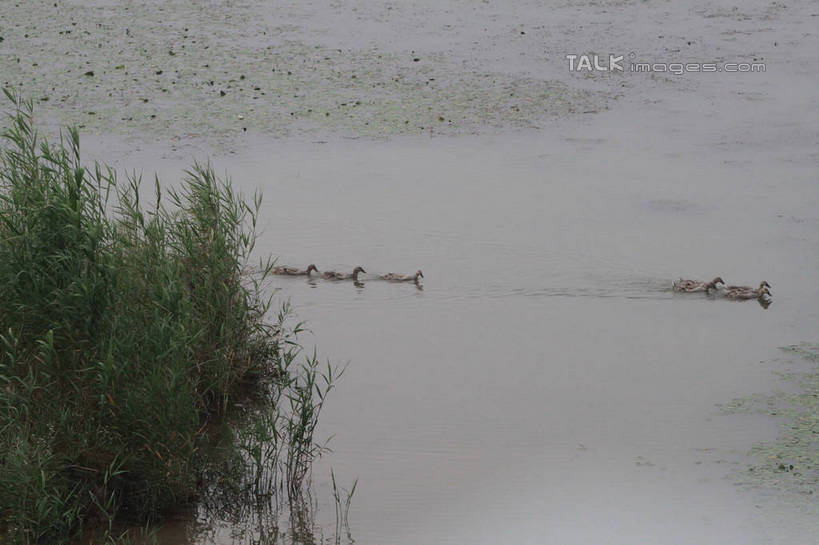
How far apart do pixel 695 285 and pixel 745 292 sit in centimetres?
48

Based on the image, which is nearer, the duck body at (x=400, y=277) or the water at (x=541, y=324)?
the water at (x=541, y=324)

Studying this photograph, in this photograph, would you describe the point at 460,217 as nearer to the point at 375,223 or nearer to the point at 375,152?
the point at 375,223

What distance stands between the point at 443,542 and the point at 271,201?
734 centimetres

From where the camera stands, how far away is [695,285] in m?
11.3

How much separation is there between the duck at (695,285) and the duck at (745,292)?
117 millimetres

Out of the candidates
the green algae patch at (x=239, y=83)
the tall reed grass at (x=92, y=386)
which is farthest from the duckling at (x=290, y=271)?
the green algae patch at (x=239, y=83)

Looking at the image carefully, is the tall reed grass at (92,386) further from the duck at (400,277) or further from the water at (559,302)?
the duck at (400,277)

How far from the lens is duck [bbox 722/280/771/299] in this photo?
439 inches

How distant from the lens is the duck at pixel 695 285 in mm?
11281

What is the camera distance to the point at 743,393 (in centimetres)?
920

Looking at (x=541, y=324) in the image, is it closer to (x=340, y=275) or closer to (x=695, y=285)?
(x=695, y=285)

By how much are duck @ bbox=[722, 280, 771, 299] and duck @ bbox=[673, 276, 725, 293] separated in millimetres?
117

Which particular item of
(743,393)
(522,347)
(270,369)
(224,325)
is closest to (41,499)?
(224,325)

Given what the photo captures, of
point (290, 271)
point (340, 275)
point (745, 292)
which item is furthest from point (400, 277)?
point (745, 292)
